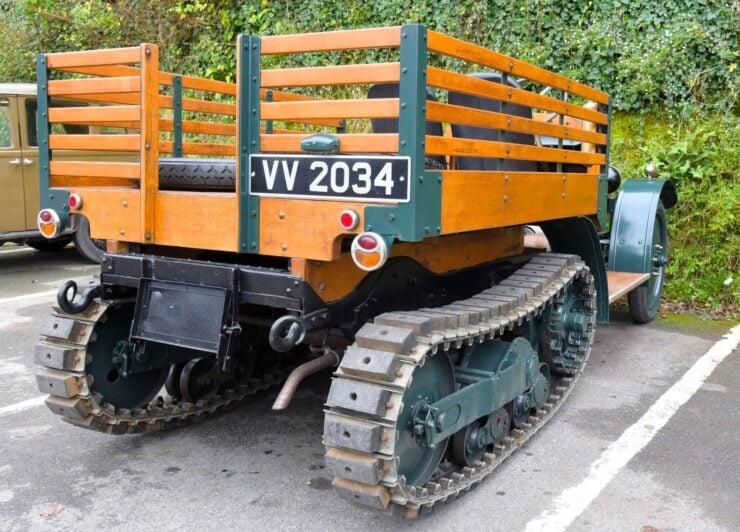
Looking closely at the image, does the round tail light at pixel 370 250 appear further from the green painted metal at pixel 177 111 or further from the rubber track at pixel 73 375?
the green painted metal at pixel 177 111

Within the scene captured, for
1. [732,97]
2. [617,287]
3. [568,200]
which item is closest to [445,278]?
[568,200]

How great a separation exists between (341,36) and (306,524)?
2.09 m

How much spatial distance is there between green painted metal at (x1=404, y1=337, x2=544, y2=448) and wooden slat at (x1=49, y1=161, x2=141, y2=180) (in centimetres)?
175

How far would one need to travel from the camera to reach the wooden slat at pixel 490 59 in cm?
335

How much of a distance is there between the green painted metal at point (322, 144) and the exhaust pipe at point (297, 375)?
3.51ft

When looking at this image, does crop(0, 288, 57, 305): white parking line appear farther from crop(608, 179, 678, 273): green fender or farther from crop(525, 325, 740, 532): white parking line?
crop(525, 325, 740, 532): white parking line

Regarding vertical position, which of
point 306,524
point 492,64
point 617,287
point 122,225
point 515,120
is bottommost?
point 306,524

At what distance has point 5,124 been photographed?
10.1 metres

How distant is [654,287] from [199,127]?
4599mm

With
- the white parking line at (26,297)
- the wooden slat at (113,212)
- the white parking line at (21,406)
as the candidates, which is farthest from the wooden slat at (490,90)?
the white parking line at (26,297)

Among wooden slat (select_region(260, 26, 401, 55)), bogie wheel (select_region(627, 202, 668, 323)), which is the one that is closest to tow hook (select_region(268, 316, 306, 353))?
wooden slat (select_region(260, 26, 401, 55))

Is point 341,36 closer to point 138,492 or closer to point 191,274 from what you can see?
point 191,274

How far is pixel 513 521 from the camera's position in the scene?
11.7 ft

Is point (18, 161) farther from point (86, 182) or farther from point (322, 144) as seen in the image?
point (322, 144)
